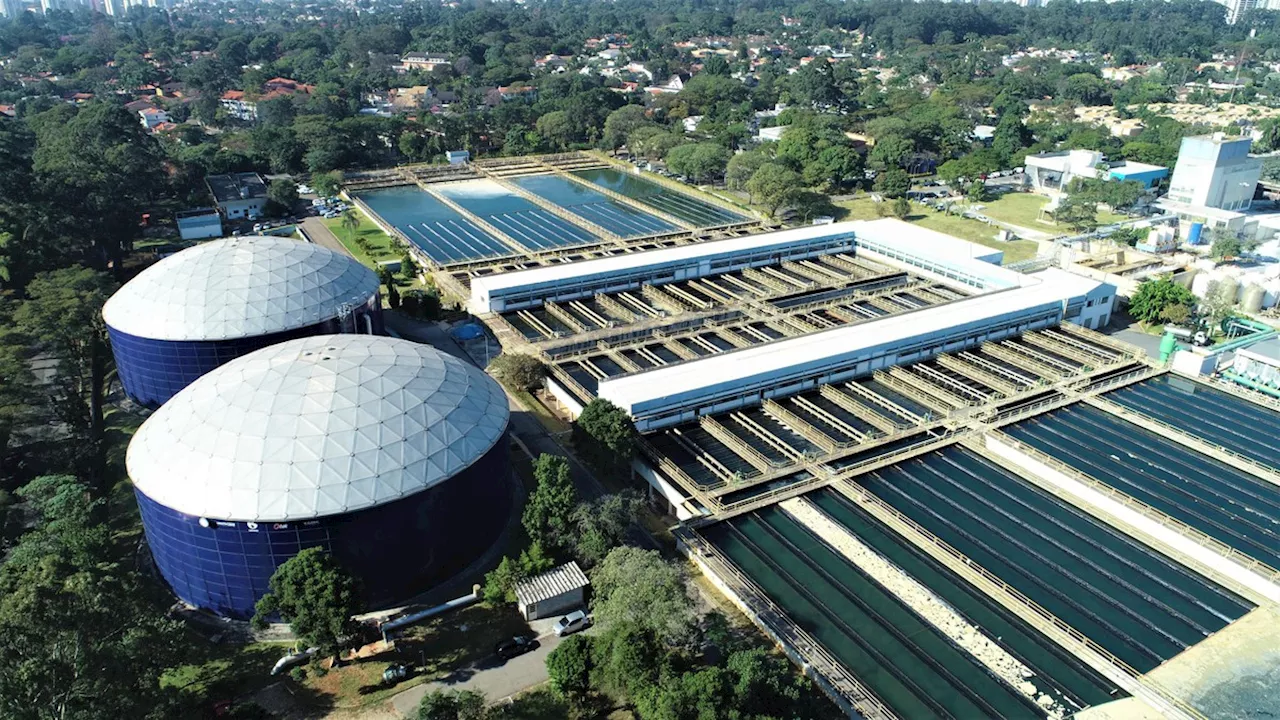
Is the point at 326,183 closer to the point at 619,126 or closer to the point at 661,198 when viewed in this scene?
the point at 661,198

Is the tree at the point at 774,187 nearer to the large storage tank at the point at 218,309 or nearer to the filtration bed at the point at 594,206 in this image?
the filtration bed at the point at 594,206

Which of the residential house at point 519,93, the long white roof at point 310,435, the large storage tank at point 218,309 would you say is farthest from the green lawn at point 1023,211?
the residential house at point 519,93

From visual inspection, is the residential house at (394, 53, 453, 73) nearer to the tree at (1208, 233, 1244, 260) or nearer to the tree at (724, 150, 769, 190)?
the tree at (724, 150, 769, 190)

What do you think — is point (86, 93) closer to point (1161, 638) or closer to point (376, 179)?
point (376, 179)

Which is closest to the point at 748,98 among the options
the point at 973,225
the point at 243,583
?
the point at 973,225

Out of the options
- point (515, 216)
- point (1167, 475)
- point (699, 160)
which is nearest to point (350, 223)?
point (515, 216)
